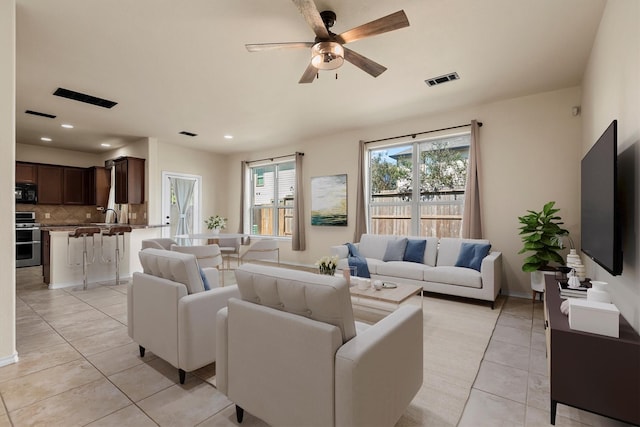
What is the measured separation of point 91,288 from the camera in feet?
16.0

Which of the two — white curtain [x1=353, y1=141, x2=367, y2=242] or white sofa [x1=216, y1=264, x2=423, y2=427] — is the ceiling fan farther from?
white curtain [x1=353, y1=141, x2=367, y2=242]

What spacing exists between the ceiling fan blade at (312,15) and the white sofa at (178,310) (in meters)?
1.91

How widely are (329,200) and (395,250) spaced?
2.01 m

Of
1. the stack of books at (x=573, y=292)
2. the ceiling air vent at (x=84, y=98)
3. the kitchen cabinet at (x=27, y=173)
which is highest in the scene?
the ceiling air vent at (x=84, y=98)

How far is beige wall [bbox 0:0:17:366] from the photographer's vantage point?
240 cm

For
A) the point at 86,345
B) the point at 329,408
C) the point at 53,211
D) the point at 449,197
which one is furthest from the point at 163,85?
the point at 53,211

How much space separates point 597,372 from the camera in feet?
5.31

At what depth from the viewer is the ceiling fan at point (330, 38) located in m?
2.16

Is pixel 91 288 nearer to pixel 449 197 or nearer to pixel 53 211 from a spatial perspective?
pixel 53 211

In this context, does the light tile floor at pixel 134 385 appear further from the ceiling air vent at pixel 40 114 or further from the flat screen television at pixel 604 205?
the ceiling air vent at pixel 40 114

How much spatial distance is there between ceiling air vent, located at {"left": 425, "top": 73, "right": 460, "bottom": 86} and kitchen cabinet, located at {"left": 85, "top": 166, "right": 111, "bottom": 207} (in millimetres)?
7647

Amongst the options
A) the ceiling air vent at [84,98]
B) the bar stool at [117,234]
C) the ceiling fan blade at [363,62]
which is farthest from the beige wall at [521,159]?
the bar stool at [117,234]

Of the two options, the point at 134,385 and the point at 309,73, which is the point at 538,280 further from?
the point at 134,385

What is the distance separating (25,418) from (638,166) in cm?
395
